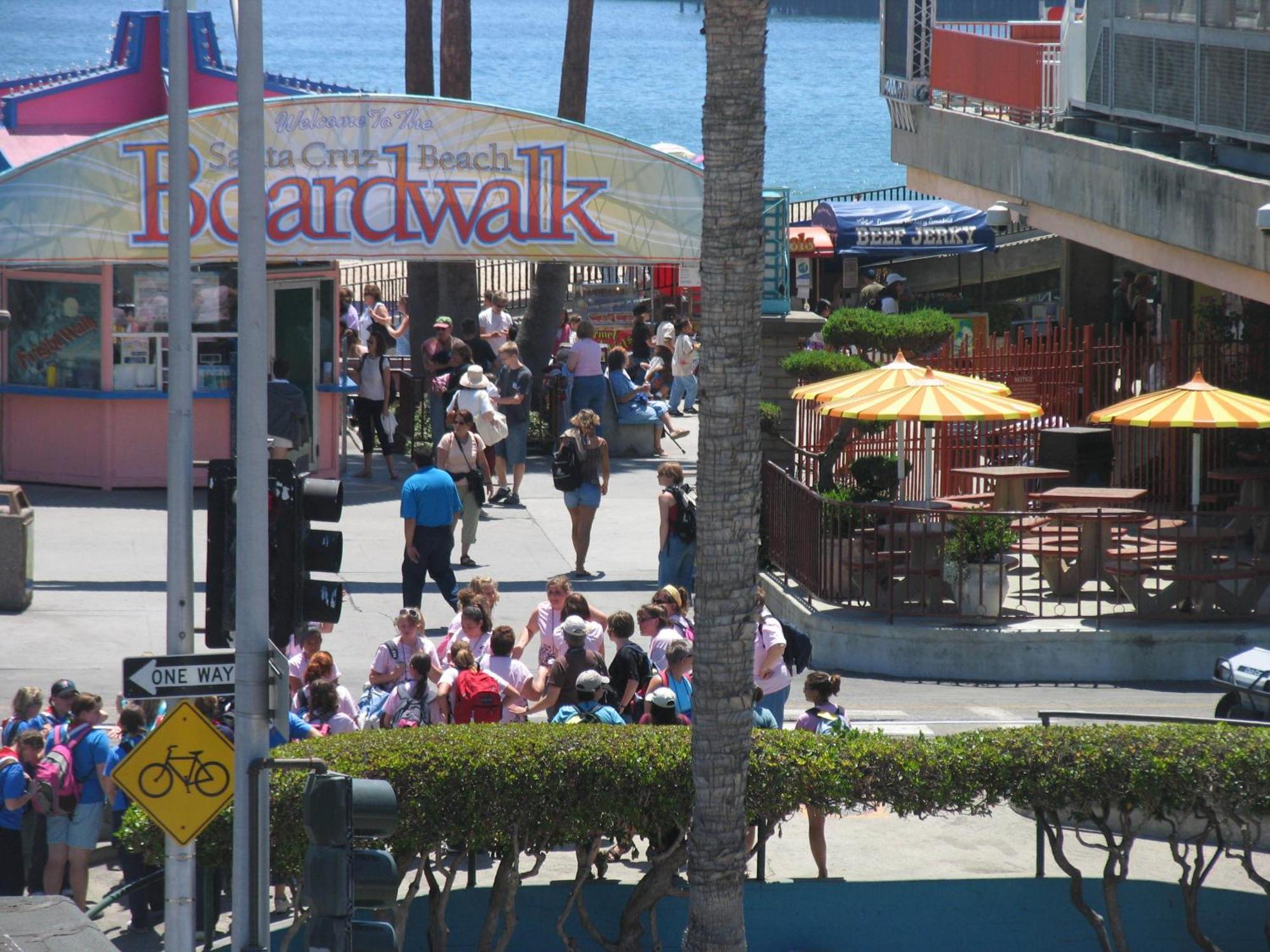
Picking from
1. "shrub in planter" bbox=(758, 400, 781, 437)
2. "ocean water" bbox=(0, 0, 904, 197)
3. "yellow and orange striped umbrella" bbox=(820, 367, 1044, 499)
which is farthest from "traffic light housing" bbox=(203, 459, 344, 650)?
"ocean water" bbox=(0, 0, 904, 197)

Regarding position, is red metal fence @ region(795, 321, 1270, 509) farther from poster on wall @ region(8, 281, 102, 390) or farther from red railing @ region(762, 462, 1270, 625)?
poster on wall @ region(8, 281, 102, 390)

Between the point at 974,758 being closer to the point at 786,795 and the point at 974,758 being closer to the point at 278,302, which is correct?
the point at 786,795

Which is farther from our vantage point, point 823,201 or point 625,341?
point 823,201

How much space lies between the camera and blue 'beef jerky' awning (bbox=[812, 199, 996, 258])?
32531 mm

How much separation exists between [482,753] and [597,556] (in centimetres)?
914

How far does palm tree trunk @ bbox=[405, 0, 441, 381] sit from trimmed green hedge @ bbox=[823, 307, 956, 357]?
585 cm

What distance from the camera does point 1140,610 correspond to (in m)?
A: 14.9

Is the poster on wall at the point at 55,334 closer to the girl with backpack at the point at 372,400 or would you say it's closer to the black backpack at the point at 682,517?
the girl with backpack at the point at 372,400

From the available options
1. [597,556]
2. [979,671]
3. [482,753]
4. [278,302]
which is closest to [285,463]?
[482,753]

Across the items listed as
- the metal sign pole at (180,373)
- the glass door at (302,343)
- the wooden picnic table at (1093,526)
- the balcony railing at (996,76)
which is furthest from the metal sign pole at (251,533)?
the balcony railing at (996,76)

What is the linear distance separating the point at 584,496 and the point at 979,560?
4.04 m

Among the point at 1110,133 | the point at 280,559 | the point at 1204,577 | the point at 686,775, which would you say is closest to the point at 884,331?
the point at 1110,133

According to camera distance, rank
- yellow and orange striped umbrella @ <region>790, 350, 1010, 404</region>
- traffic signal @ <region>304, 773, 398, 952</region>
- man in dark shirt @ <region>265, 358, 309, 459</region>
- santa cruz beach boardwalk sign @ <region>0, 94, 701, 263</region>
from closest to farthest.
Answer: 1. traffic signal @ <region>304, 773, 398, 952</region>
2. yellow and orange striped umbrella @ <region>790, 350, 1010, 404</region>
3. santa cruz beach boardwalk sign @ <region>0, 94, 701, 263</region>
4. man in dark shirt @ <region>265, 358, 309, 459</region>

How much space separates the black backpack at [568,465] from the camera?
55.2 ft
